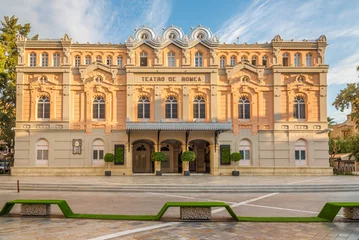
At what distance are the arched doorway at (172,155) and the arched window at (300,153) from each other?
10.7 meters

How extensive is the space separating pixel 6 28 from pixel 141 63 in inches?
604

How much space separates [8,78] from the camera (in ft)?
107

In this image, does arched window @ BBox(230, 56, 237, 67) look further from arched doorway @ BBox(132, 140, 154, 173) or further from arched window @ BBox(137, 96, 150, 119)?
arched doorway @ BBox(132, 140, 154, 173)

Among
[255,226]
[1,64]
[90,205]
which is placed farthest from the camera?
[1,64]

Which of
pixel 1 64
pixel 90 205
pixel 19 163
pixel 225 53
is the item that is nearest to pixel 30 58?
pixel 1 64

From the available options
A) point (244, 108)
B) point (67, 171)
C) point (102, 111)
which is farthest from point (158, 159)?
point (244, 108)

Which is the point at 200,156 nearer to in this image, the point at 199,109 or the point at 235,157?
the point at 235,157

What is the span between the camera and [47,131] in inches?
1128

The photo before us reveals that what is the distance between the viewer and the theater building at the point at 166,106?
1131 inches

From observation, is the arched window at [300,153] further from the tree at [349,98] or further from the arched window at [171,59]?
the arched window at [171,59]

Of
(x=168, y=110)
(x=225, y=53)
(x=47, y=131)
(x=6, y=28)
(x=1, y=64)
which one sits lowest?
(x=47, y=131)

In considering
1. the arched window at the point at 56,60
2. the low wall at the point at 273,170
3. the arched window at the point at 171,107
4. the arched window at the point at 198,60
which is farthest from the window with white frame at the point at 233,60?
the arched window at the point at 56,60

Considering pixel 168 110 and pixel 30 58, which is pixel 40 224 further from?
pixel 30 58

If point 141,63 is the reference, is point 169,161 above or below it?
below
